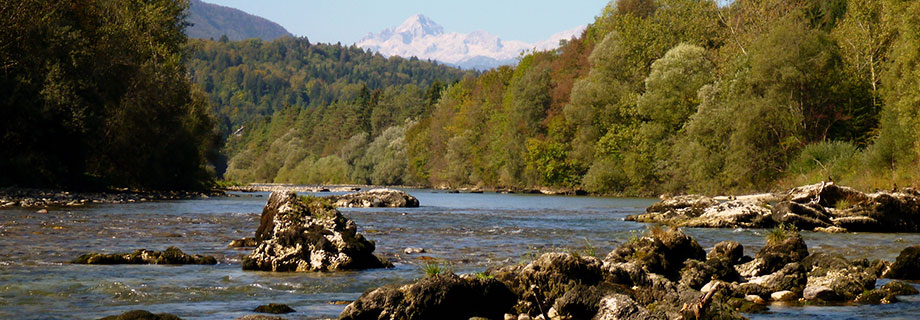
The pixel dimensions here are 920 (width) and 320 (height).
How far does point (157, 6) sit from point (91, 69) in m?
19.9

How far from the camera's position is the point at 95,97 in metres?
52.8

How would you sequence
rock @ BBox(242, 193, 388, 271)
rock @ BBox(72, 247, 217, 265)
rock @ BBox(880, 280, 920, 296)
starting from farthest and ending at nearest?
rock @ BBox(72, 247, 217, 265) < rock @ BBox(242, 193, 388, 271) < rock @ BBox(880, 280, 920, 296)

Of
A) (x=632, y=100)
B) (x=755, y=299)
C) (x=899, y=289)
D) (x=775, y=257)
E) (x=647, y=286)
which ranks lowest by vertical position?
(x=755, y=299)

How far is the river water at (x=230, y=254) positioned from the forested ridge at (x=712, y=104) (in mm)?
20342

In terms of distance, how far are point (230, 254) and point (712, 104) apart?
48525 millimetres

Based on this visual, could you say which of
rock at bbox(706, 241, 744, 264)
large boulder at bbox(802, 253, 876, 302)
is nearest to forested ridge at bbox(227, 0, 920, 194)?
rock at bbox(706, 241, 744, 264)

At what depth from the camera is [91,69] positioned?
5316 cm

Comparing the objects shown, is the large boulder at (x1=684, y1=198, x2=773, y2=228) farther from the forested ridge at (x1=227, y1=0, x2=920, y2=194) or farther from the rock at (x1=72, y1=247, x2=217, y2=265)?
the rock at (x1=72, y1=247, x2=217, y2=265)

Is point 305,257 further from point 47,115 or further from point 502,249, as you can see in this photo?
point 47,115

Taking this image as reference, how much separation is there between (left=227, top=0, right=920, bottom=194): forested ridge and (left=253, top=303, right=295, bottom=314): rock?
39301mm

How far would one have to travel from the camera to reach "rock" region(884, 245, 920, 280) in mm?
17016

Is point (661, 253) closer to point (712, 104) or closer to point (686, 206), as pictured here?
point (686, 206)

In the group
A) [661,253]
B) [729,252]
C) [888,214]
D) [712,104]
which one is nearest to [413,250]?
[661,253]

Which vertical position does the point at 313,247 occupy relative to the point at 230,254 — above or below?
above
